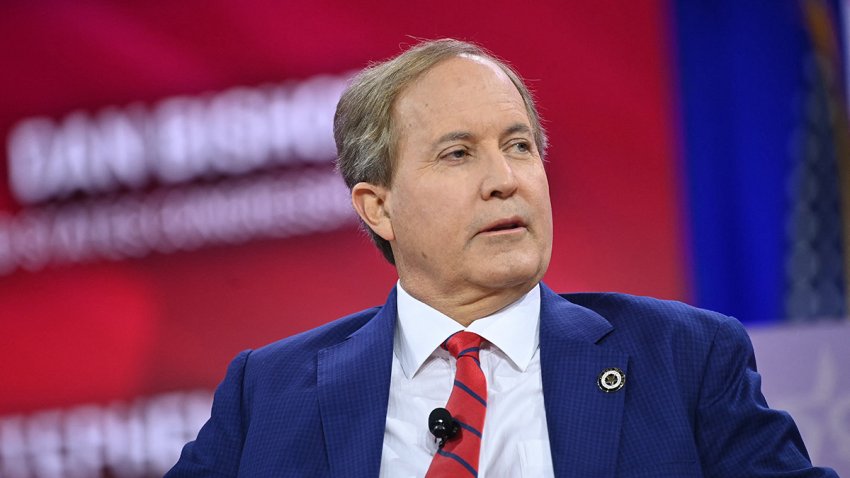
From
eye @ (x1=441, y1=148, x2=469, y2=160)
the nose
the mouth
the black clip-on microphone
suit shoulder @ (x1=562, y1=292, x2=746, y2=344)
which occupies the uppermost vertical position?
eye @ (x1=441, y1=148, x2=469, y2=160)

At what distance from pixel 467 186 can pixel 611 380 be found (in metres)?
0.43

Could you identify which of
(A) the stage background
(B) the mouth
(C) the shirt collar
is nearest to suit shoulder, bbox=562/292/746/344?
(C) the shirt collar

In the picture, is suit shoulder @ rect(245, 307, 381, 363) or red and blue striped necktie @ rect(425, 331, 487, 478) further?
suit shoulder @ rect(245, 307, 381, 363)

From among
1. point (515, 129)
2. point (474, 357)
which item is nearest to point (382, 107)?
point (515, 129)

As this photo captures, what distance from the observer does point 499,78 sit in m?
2.00

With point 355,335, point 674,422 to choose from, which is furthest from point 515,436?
point 355,335

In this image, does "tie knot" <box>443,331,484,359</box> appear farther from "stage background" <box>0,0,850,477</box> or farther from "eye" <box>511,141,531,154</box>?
"stage background" <box>0,0,850,477</box>

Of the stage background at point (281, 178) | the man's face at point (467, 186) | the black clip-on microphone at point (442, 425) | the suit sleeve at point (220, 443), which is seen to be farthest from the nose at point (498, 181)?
the stage background at point (281, 178)

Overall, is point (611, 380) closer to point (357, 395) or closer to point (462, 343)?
point (462, 343)

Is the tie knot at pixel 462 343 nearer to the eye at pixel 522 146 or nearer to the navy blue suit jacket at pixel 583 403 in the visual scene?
the navy blue suit jacket at pixel 583 403

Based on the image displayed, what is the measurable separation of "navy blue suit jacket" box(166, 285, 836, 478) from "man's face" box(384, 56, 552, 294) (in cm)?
14

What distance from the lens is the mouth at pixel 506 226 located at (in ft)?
6.04

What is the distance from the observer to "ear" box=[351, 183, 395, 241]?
6.79 ft

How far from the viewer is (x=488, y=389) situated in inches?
72.7
